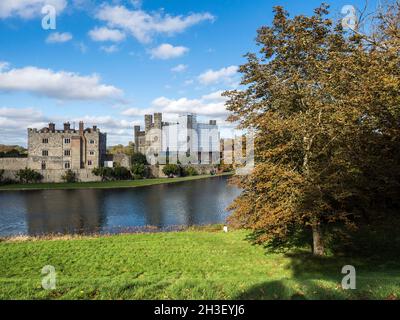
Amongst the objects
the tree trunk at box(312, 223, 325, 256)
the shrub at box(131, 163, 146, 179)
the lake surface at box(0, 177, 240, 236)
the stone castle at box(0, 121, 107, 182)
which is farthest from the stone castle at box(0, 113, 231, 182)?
the tree trunk at box(312, 223, 325, 256)

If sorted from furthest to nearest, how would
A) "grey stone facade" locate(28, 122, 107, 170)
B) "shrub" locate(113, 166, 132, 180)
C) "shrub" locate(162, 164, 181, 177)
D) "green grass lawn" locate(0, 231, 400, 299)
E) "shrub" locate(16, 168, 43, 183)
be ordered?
"shrub" locate(162, 164, 181, 177)
"shrub" locate(113, 166, 132, 180)
"grey stone facade" locate(28, 122, 107, 170)
"shrub" locate(16, 168, 43, 183)
"green grass lawn" locate(0, 231, 400, 299)

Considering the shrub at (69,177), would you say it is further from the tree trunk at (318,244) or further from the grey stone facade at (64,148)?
the tree trunk at (318,244)

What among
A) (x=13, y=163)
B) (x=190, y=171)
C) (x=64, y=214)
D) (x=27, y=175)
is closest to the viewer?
(x=64, y=214)

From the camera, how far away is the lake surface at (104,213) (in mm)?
29322

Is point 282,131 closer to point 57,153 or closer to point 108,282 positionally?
point 108,282

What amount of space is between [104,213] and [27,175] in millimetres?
40168

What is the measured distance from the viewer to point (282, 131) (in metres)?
13.3

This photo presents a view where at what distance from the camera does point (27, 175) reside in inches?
2704

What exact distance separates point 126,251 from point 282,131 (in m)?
9.52

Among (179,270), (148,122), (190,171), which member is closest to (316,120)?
(179,270)

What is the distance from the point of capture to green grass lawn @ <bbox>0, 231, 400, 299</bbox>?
840cm

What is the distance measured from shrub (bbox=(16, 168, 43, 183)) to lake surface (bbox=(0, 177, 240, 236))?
1877 centimetres

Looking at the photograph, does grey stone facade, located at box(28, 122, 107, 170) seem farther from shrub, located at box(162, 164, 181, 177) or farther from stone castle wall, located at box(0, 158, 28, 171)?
shrub, located at box(162, 164, 181, 177)

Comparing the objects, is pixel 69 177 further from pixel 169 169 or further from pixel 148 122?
pixel 148 122
